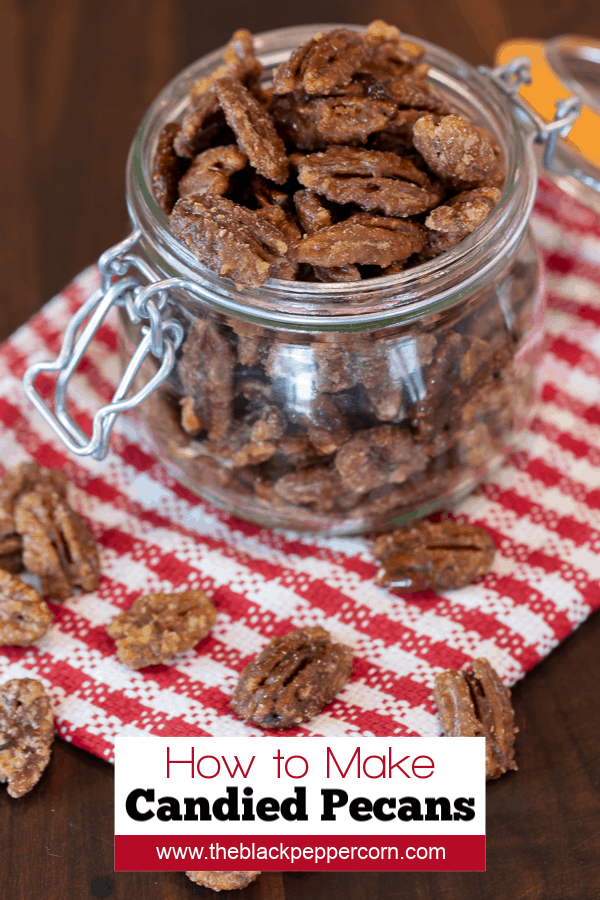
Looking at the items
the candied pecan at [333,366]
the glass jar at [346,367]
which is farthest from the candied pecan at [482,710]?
the candied pecan at [333,366]

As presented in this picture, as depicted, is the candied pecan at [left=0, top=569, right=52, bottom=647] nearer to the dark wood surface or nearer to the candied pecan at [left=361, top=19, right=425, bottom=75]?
the dark wood surface


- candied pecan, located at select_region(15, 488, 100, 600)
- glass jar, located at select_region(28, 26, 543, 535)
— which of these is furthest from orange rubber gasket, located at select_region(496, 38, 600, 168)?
candied pecan, located at select_region(15, 488, 100, 600)

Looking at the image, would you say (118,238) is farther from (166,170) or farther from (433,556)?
(433,556)

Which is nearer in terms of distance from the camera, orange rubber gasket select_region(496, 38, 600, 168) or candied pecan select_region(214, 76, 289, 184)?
candied pecan select_region(214, 76, 289, 184)

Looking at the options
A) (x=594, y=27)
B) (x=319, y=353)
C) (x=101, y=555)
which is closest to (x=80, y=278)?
(x=101, y=555)

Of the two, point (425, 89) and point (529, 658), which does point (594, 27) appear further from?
point (529, 658)

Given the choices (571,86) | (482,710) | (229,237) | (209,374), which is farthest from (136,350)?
(571,86)
